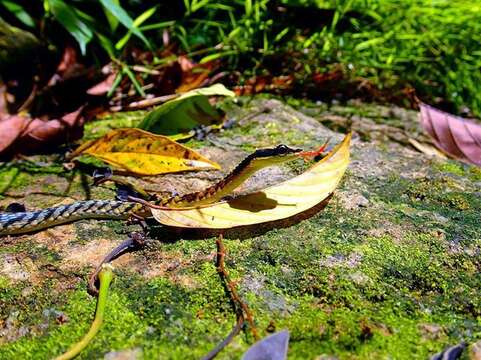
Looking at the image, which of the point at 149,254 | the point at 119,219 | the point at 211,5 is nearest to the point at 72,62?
the point at 211,5

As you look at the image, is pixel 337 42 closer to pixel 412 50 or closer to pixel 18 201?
pixel 412 50

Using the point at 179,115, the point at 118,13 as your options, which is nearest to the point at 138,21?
the point at 118,13

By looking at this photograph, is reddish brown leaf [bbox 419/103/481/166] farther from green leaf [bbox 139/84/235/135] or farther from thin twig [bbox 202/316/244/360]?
thin twig [bbox 202/316/244/360]

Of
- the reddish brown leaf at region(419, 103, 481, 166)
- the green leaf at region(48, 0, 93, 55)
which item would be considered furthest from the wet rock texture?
the green leaf at region(48, 0, 93, 55)

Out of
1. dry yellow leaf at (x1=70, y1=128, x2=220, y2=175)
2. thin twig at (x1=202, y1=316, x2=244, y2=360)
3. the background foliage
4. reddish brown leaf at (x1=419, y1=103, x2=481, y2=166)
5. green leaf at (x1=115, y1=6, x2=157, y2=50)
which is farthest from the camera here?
the background foliage

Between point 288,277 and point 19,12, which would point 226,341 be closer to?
point 288,277
